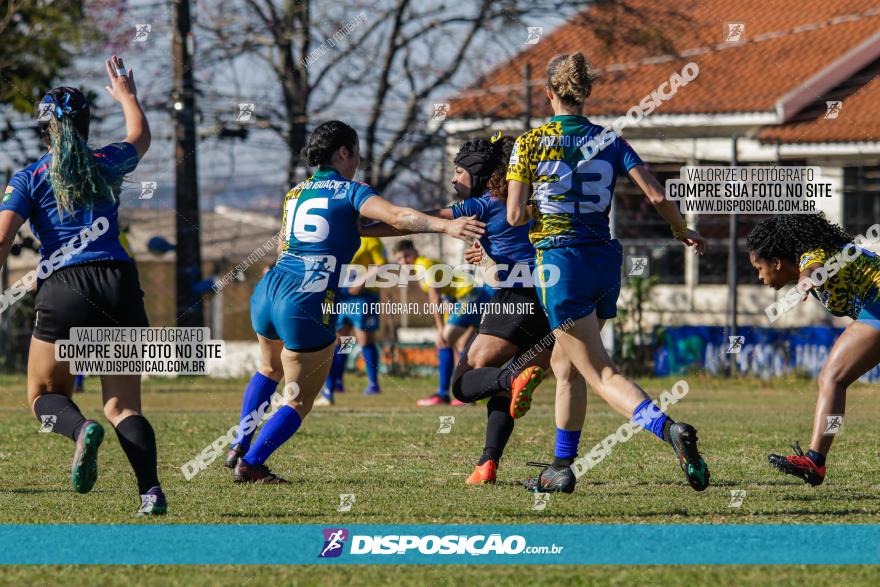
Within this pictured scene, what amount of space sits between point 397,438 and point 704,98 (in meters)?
14.5

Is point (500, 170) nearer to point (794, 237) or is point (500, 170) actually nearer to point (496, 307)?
point (496, 307)

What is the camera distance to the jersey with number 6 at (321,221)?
7.24m

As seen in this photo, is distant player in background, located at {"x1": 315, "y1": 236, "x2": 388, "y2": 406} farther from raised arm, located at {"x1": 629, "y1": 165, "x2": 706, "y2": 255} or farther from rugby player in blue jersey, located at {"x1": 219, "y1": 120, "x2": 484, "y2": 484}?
raised arm, located at {"x1": 629, "y1": 165, "x2": 706, "y2": 255}

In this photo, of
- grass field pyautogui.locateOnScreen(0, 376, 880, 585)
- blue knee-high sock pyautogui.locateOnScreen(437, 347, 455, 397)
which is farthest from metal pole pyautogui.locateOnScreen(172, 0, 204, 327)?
grass field pyautogui.locateOnScreen(0, 376, 880, 585)

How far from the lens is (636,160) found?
6.59m

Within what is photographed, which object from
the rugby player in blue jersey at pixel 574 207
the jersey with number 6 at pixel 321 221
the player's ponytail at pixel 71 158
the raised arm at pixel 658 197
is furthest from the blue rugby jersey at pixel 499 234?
the player's ponytail at pixel 71 158

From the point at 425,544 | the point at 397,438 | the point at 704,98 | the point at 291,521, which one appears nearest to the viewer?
the point at 425,544

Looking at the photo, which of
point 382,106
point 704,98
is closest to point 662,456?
point 382,106

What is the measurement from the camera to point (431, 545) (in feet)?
17.6

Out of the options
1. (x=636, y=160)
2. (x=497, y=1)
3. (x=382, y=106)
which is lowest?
(x=636, y=160)

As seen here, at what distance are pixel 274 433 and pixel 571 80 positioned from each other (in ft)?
8.46

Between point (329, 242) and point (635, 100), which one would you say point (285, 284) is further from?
point (635, 100)

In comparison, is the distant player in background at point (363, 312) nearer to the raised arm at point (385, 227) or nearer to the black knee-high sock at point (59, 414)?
the raised arm at point (385, 227)

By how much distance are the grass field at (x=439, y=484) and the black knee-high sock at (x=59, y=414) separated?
43 centimetres
